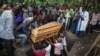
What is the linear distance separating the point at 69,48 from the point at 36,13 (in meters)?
3.35

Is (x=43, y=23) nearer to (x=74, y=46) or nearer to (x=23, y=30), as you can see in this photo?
(x=74, y=46)

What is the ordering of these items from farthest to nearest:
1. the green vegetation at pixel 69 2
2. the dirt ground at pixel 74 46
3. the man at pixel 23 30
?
the green vegetation at pixel 69 2 < the dirt ground at pixel 74 46 < the man at pixel 23 30

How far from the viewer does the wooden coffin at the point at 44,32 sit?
Answer: 11344mm

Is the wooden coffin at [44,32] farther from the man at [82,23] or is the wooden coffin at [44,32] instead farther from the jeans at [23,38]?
the man at [82,23]

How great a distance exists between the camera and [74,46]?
12625mm

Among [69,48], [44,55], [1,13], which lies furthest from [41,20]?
[1,13]

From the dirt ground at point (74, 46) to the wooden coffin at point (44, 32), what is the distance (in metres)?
0.35

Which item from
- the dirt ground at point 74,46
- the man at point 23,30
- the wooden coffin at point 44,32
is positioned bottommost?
the dirt ground at point 74,46

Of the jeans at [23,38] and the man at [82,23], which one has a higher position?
the jeans at [23,38]

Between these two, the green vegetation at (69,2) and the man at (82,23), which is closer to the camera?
the man at (82,23)

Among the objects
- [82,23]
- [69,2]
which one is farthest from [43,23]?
[69,2]

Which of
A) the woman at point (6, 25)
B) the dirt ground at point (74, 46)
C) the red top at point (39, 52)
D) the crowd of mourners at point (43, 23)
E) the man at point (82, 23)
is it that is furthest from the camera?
the man at point (82, 23)

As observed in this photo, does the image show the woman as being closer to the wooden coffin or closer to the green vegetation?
the wooden coffin

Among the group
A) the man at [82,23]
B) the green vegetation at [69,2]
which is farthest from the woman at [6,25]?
the green vegetation at [69,2]
